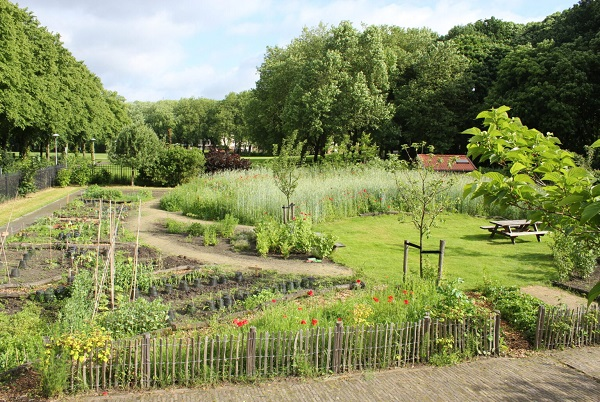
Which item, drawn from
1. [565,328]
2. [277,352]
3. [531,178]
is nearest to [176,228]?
[277,352]

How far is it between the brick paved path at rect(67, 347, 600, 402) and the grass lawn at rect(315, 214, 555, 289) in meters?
2.52

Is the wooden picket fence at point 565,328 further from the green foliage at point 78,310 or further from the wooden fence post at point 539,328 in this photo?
the green foliage at point 78,310

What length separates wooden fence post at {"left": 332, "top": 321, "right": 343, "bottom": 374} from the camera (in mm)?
5520

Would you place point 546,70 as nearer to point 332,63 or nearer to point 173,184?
point 332,63

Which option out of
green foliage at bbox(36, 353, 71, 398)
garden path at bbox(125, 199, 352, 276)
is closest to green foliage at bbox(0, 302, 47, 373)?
green foliage at bbox(36, 353, 71, 398)

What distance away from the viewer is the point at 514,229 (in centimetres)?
1458

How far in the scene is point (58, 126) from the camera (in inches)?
1158

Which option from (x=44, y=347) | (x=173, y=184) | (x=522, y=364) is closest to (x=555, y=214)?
(x=522, y=364)

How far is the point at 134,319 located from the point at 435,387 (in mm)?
3792

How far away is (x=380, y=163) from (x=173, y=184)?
11619mm

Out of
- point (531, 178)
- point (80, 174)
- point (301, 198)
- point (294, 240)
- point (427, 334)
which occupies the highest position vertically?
point (531, 178)

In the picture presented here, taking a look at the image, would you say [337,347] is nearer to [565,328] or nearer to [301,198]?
[565,328]

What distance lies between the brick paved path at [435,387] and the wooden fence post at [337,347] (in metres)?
0.14

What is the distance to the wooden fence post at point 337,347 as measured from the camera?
552cm
